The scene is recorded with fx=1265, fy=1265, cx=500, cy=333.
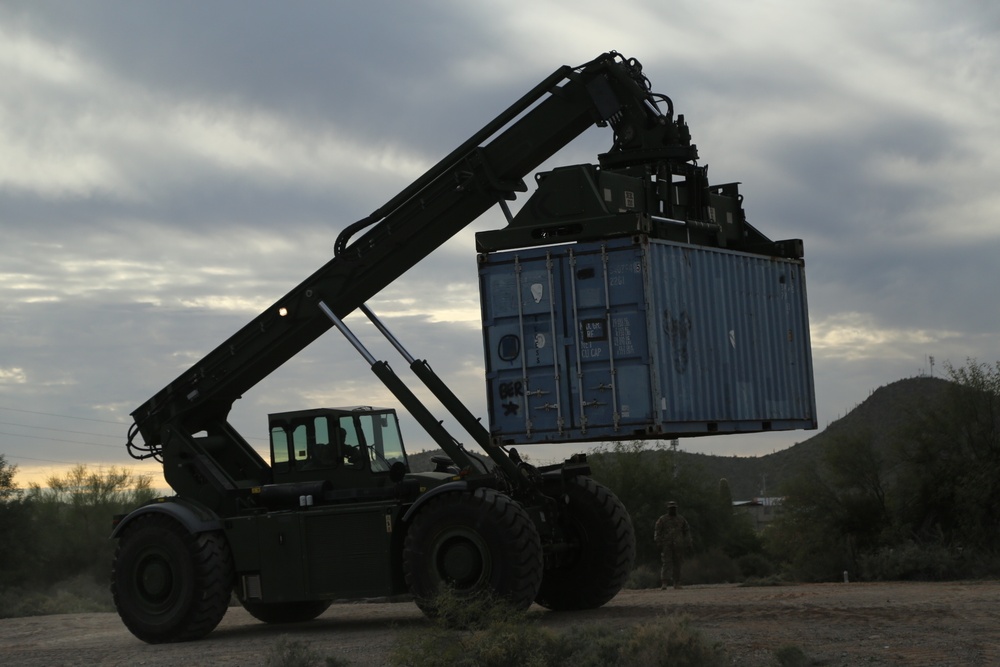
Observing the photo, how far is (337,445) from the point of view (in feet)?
51.9

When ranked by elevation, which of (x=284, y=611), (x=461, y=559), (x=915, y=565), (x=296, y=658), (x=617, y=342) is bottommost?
(x=915, y=565)

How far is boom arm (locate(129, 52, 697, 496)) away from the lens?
575 inches

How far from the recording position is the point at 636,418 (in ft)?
44.0

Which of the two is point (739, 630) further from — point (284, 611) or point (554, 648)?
point (284, 611)

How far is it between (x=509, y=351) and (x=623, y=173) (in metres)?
2.47

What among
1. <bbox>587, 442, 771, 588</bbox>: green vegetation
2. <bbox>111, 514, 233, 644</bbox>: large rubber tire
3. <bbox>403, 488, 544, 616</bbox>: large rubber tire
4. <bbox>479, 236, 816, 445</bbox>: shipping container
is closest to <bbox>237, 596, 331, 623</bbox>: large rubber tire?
<bbox>111, 514, 233, 644</bbox>: large rubber tire

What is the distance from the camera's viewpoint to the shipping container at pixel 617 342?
44.0ft

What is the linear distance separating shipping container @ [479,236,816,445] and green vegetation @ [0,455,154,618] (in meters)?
15.5

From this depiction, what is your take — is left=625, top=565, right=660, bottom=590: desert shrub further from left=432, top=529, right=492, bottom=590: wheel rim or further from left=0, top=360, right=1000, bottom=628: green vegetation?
left=432, top=529, right=492, bottom=590: wheel rim

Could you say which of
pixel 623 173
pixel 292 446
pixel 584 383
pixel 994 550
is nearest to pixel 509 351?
pixel 584 383

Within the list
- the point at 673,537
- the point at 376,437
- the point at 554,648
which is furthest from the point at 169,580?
the point at 673,537

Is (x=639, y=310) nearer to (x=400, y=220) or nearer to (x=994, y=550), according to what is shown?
(x=400, y=220)

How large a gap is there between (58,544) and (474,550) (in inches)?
1136

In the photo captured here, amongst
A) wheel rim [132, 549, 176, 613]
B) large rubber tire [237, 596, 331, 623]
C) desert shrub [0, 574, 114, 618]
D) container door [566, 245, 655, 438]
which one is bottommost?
desert shrub [0, 574, 114, 618]
